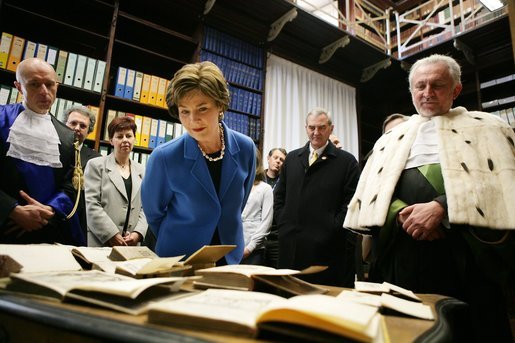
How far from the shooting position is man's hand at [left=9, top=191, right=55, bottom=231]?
127 cm

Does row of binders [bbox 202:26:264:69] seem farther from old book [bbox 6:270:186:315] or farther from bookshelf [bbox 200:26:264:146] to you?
old book [bbox 6:270:186:315]

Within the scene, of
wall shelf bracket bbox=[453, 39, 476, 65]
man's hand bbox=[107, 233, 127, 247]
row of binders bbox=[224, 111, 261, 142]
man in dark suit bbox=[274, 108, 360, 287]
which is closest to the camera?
man's hand bbox=[107, 233, 127, 247]

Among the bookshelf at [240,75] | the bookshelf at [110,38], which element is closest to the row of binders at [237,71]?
the bookshelf at [240,75]

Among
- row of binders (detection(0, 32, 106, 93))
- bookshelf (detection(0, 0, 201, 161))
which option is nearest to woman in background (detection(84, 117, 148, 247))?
bookshelf (detection(0, 0, 201, 161))

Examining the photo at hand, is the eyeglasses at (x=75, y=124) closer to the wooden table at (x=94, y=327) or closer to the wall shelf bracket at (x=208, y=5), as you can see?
the wall shelf bracket at (x=208, y=5)

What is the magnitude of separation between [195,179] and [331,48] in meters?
3.83

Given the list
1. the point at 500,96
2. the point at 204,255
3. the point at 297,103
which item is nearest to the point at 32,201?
the point at 204,255

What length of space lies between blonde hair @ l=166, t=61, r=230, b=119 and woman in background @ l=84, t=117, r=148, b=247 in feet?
3.54

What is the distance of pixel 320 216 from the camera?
1.99 metres

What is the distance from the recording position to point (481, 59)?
444cm

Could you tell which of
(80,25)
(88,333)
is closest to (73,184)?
(88,333)

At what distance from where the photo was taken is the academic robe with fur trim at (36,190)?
132 cm

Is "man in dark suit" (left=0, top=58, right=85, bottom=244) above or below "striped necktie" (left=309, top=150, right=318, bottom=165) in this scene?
below

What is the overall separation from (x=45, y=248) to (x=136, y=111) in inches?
108
